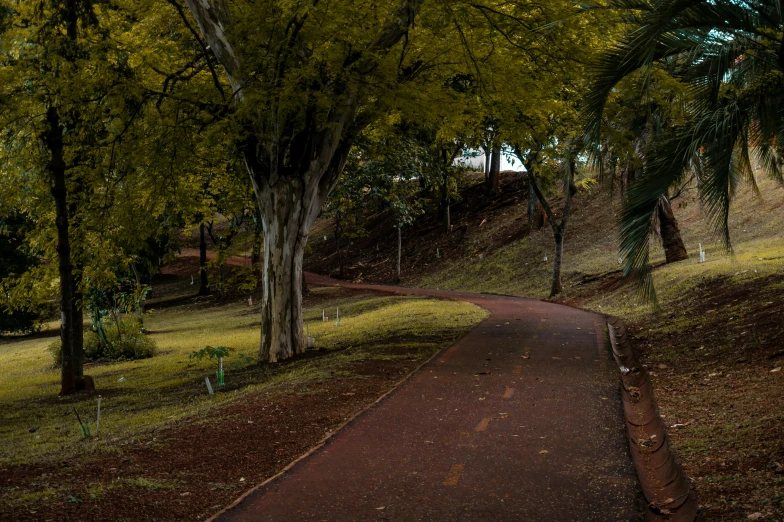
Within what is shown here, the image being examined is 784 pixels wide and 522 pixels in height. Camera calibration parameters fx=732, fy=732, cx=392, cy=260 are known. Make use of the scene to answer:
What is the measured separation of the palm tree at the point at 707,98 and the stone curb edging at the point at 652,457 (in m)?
1.49

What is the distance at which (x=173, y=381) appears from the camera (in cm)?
1623

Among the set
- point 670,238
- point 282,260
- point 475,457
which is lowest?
point 475,457

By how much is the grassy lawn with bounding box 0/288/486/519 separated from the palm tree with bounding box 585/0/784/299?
13.9ft

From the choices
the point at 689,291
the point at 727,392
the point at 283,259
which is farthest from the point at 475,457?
the point at 689,291

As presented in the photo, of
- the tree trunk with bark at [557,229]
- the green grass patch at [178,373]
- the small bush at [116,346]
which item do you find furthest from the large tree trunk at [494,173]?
the small bush at [116,346]

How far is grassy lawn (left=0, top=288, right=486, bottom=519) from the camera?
26.5ft

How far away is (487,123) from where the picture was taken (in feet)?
70.6

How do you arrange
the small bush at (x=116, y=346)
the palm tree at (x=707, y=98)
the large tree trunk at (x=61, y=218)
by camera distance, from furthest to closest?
the small bush at (x=116, y=346), the large tree trunk at (x=61, y=218), the palm tree at (x=707, y=98)

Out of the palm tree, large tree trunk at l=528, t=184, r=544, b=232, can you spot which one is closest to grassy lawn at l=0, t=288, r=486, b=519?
the palm tree

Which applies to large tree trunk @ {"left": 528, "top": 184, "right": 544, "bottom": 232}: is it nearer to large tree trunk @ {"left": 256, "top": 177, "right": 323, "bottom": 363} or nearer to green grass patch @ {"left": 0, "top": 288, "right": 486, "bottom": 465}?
green grass patch @ {"left": 0, "top": 288, "right": 486, "bottom": 465}

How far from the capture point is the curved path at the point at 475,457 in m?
5.54

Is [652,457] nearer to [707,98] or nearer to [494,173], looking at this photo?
[707,98]

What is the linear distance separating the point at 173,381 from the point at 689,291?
12.7 metres

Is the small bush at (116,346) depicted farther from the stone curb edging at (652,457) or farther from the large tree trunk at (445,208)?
the large tree trunk at (445,208)
